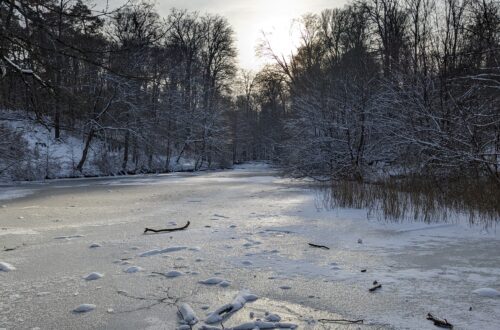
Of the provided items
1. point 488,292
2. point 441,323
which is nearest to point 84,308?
point 441,323

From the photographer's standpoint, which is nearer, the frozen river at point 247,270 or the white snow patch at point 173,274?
the frozen river at point 247,270

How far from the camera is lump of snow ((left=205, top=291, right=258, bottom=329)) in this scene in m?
2.74

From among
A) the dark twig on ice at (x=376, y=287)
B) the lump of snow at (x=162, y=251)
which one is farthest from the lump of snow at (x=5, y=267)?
the dark twig on ice at (x=376, y=287)

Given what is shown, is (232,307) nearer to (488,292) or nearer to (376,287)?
(376,287)

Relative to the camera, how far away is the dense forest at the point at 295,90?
14.0ft

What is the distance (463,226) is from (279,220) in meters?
2.72

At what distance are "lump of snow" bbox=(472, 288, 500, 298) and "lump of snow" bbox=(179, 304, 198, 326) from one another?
214 centimetres

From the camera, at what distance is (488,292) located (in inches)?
129

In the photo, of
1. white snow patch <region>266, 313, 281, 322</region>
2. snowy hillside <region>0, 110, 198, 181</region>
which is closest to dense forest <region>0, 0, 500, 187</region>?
snowy hillside <region>0, 110, 198, 181</region>

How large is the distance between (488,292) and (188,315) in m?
2.25

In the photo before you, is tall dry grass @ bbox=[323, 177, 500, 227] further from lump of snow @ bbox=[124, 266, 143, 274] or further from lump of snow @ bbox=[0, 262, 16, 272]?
lump of snow @ bbox=[0, 262, 16, 272]

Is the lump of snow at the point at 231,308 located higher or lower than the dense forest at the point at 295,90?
lower

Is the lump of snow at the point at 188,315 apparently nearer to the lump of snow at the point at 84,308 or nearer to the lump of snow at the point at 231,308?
the lump of snow at the point at 231,308

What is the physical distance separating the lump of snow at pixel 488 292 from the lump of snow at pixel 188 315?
2.14m
